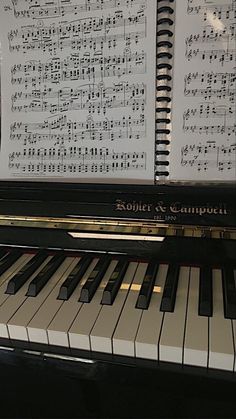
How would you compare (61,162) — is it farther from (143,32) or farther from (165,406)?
(165,406)

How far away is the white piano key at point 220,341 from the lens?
0.79m

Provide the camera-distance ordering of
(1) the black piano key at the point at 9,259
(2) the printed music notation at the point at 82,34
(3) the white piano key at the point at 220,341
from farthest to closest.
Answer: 1. (1) the black piano key at the point at 9,259
2. (2) the printed music notation at the point at 82,34
3. (3) the white piano key at the point at 220,341

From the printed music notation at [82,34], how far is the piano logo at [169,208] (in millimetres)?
408

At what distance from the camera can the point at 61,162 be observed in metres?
1.10

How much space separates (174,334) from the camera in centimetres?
84

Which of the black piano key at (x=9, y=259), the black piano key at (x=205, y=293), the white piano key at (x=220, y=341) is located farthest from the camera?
the black piano key at (x=9, y=259)

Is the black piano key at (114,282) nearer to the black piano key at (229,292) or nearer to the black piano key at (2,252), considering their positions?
the black piano key at (229,292)

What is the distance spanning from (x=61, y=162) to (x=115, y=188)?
17 centimetres

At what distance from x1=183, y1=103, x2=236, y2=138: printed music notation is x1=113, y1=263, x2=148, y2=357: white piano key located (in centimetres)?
44

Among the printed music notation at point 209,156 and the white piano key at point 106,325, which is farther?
the printed music notation at point 209,156

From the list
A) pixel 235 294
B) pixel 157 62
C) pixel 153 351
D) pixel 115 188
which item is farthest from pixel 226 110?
pixel 153 351

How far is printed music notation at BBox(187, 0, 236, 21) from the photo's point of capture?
0.94 metres

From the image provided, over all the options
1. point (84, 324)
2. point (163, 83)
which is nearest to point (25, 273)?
point (84, 324)

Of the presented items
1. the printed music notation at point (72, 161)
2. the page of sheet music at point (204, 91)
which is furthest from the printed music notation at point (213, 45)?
the printed music notation at point (72, 161)
